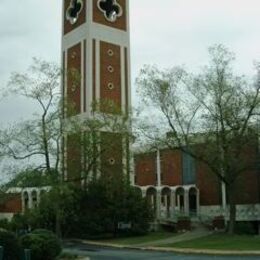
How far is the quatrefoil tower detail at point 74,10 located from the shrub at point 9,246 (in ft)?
145

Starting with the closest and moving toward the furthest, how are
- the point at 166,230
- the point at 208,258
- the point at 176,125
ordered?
the point at 208,258, the point at 176,125, the point at 166,230

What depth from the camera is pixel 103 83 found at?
5931cm

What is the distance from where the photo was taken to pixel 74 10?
6397 cm

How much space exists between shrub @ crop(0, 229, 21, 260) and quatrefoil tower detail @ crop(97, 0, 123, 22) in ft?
143

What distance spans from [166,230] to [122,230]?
5820 millimetres

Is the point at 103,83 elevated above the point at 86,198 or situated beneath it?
elevated above

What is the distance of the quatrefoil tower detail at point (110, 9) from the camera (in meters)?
62.2

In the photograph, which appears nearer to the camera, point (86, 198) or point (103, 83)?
point (86, 198)

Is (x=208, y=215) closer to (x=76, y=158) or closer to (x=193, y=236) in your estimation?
(x=193, y=236)

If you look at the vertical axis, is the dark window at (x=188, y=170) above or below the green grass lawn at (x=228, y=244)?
above

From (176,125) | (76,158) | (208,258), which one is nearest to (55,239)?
(208,258)

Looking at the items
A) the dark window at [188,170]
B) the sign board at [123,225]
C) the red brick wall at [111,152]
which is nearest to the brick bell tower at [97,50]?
the sign board at [123,225]

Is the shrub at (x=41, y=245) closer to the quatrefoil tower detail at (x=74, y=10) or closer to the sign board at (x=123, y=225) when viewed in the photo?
the sign board at (x=123, y=225)

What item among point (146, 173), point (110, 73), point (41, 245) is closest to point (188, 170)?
point (146, 173)
